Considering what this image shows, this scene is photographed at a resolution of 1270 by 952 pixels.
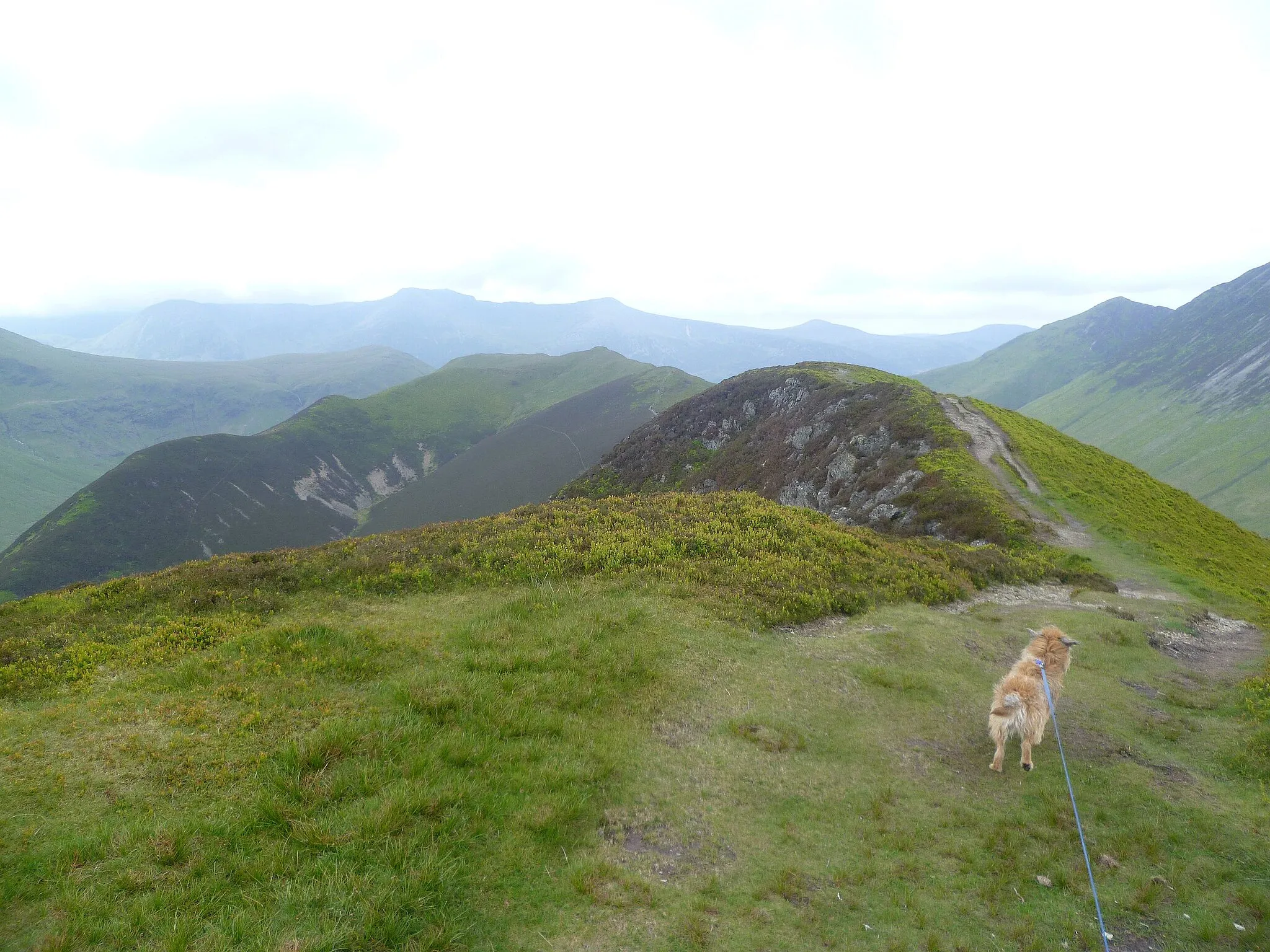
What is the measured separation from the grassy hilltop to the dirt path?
46.2 feet

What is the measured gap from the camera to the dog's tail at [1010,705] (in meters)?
11.0

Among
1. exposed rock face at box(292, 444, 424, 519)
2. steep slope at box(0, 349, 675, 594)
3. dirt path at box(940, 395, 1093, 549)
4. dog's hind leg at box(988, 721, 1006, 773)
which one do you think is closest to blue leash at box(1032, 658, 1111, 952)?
dog's hind leg at box(988, 721, 1006, 773)

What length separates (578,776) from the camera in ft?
32.5

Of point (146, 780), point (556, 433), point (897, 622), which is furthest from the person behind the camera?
point (556, 433)

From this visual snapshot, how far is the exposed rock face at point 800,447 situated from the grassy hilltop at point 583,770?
2423 centimetres

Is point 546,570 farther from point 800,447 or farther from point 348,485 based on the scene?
point 348,485

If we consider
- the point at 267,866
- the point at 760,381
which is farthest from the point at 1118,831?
the point at 760,381

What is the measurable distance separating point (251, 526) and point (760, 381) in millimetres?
135972

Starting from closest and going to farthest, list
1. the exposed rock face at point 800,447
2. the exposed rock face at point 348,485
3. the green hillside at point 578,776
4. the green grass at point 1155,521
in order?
the green hillside at point 578,776 < the green grass at point 1155,521 < the exposed rock face at point 800,447 < the exposed rock face at point 348,485

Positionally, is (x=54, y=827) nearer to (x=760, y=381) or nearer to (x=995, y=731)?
(x=995, y=731)

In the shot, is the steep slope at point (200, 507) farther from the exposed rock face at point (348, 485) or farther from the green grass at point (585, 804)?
the green grass at point (585, 804)

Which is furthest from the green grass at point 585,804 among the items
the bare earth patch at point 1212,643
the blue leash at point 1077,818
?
the bare earth patch at point 1212,643

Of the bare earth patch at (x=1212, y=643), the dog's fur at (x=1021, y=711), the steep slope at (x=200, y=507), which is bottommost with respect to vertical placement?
the steep slope at (x=200, y=507)

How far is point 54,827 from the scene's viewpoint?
754cm
